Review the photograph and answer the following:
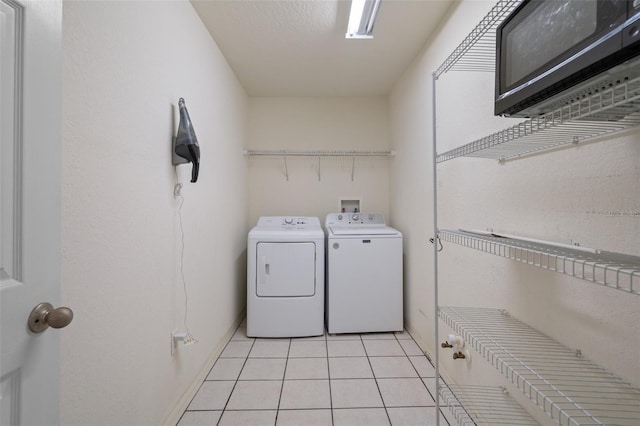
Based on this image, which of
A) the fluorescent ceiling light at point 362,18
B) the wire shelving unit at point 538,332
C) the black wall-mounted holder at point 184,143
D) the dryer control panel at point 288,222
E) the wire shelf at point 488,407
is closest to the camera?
the wire shelving unit at point 538,332

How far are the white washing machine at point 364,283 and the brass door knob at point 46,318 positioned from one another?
78.0 inches

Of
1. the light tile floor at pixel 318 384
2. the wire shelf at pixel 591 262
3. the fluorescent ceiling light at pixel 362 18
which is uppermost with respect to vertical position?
the fluorescent ceiling light at pixel 362 18

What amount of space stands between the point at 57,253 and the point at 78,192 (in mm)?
297

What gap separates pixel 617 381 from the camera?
840mm

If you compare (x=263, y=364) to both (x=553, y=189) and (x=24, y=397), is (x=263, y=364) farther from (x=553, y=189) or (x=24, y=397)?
(x=553, y=189)

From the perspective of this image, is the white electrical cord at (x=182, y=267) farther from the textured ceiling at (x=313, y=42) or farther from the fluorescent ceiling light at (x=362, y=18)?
the fluorescent ceiling light at (x=362, y=18)

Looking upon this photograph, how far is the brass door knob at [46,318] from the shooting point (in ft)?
2.00

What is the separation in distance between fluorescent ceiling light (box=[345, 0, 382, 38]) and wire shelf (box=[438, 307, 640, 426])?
5.61 ft

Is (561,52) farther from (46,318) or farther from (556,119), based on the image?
(46,318)

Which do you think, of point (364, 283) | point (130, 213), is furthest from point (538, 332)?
point (130, 213)

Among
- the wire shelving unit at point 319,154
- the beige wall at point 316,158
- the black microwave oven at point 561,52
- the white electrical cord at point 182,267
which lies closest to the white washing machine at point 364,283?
the beige wall at point 316,158

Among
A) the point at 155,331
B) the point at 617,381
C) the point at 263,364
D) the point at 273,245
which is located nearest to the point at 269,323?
the point at 263,364

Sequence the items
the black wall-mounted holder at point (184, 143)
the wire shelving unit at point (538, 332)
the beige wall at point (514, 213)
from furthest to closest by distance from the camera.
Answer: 1. the black wall-mounted holder at point (184, 143)
2. the beige wall at point (514, 213)
3. the wire shelving unit at point (538, 332)

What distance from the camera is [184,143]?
4.78 ft
